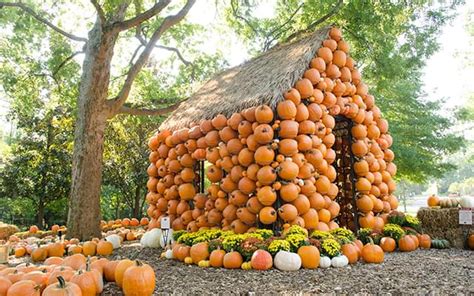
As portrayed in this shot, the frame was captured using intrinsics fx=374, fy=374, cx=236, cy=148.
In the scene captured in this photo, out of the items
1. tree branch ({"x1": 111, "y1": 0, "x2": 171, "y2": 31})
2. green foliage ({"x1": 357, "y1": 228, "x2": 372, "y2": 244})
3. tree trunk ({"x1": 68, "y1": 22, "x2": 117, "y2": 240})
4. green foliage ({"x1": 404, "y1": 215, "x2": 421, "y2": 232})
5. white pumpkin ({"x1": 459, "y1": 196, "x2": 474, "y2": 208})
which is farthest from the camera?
tree trunk ({"x1": 68, "y1": 22, "x2": 117, "y2": 240})

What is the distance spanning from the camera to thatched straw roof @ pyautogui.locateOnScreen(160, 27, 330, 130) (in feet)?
20.4

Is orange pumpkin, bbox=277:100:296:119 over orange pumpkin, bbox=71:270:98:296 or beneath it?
over

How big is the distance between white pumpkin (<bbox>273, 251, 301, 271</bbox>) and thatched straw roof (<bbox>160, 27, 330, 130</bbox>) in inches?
92.6

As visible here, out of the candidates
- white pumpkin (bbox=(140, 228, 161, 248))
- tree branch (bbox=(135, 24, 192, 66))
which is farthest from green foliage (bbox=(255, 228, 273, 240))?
tree branch (bbox=(135, 24, 192, 66))

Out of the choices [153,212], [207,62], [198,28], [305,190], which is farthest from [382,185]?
[198,28]

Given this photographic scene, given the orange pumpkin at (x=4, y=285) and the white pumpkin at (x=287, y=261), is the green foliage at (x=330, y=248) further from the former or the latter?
the orange pumpkin at (x=4, y=285)

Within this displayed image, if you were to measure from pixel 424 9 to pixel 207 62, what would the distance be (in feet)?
21.7

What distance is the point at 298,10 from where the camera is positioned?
37.0 ft

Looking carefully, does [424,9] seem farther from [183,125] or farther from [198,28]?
[198,28]

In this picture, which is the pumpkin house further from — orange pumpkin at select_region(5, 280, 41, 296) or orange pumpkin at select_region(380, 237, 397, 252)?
orange pumpkin at select_region(5, 280, 41, 296)

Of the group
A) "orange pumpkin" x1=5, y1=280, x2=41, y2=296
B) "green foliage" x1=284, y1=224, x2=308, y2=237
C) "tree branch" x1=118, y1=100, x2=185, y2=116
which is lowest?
"orange pumpkin" x1=5, y1=280, x2=41, y2=296

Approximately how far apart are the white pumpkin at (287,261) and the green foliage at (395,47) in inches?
239

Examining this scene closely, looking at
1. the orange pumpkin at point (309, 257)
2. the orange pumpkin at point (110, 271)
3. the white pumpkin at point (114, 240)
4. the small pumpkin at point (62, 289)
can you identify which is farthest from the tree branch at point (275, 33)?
the small pumpkin at point (62, 289)

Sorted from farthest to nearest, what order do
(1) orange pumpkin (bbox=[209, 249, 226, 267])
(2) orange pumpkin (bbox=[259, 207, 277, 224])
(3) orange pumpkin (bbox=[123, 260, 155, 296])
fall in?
(2) orange pumpkin (bbox=[259, 207, 277, 224]), (1) orange pumpkin (bbox=[209, 249, 226, 267]), (3) orange pumpkin (bbox=[123, 260, 155, 296])
